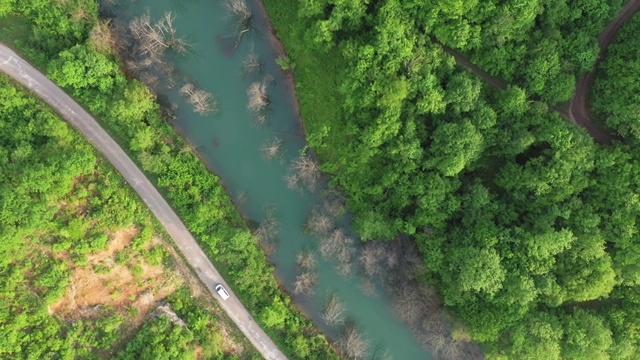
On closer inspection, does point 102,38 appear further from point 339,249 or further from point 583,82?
point 583,82

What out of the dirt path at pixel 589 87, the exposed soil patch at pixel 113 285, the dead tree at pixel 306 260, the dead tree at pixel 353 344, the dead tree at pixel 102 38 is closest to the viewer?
the dirt path at pixel 589 87

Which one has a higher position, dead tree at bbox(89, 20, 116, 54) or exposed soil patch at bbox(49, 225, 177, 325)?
dead tree at bbox(89, 20, 116, 54)

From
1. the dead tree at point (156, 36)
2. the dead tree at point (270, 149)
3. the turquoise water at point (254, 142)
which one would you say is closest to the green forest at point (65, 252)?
the turquoise water at point (254, 142)

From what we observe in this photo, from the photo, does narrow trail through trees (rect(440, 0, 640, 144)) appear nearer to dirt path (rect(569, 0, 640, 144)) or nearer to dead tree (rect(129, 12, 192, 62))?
dirt path (rect(569, 0, 640, 144))

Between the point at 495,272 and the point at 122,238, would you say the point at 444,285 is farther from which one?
the point at 122,238

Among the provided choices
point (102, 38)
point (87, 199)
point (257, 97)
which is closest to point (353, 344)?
point (257, 97)

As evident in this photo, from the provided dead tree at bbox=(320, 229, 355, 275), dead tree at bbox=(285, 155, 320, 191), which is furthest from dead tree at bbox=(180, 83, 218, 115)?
dead tree at bbox=(320, 229, 355, 275)

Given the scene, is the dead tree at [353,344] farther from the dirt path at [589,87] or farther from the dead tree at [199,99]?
the dirt path at [589,87]
